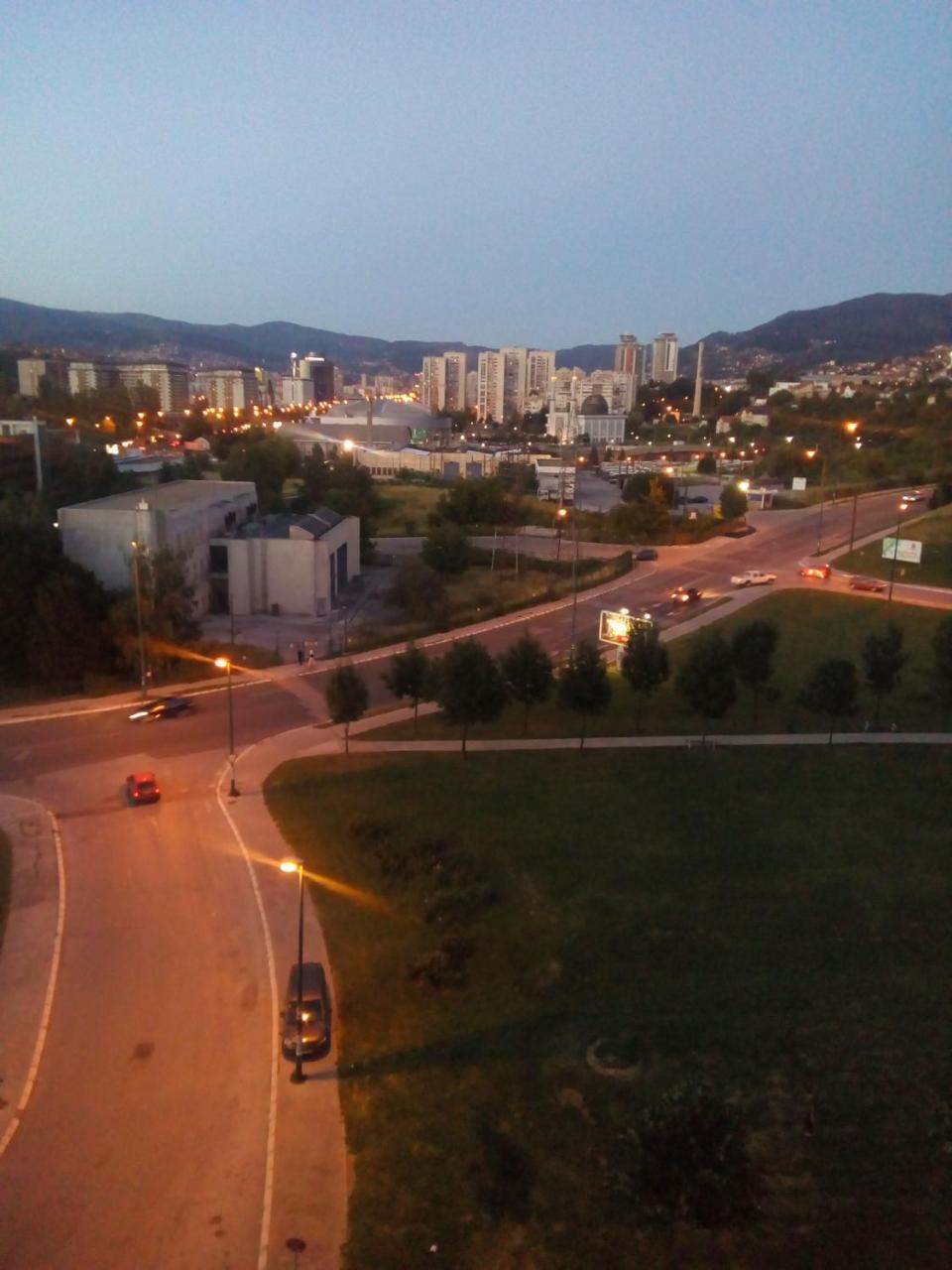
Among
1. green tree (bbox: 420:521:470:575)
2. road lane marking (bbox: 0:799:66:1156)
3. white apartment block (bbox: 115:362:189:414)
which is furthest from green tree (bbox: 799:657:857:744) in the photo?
white apartment block (bbox: 115:362:189:414)

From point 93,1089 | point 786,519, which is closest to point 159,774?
point 93,1089

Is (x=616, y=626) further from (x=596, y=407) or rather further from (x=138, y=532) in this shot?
(x=596, y=407)

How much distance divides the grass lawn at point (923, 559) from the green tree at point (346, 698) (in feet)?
74.2

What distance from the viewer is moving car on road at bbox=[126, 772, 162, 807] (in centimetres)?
1650

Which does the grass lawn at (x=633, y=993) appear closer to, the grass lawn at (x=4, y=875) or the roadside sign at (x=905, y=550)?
the grass lawn at (x=4, y=875)

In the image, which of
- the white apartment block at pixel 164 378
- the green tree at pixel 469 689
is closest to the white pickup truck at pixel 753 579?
the green tree at pixel 469 689

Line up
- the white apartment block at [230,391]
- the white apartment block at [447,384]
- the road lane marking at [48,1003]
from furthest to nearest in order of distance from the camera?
1. the white apartment block at [447,384]
2. the white apartment block at [230,391]
3. the road lane marking at [48,1003]

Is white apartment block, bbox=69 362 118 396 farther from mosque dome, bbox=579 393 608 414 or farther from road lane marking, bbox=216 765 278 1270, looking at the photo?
road lane marking, bbox=216 765 278 1270

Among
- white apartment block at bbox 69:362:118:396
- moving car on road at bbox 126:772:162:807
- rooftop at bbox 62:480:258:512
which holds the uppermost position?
white apartment block at bbox 69:362:118:396

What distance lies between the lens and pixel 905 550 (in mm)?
35031

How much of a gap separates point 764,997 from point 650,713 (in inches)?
398

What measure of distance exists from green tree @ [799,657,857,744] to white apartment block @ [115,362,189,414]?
119852 mm

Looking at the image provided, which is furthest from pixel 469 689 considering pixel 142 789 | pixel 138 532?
pixel 138 532

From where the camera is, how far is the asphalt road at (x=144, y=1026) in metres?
8.12
